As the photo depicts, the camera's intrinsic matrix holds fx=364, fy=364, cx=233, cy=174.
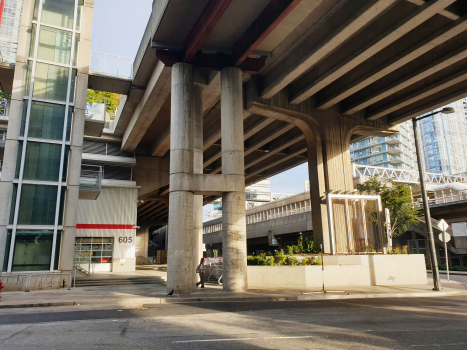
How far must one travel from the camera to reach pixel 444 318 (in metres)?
9.31

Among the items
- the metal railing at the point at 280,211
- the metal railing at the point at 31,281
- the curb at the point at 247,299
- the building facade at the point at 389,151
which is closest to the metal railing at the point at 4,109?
the metal railing at the point at 31,281

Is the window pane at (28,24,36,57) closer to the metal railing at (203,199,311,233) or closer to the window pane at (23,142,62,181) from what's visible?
the window pane at (23,142,62,181)

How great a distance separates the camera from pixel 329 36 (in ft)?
54.0

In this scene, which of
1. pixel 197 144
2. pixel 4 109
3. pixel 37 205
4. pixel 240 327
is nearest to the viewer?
pixel 240 327

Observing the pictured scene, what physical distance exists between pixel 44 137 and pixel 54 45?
18.9ft

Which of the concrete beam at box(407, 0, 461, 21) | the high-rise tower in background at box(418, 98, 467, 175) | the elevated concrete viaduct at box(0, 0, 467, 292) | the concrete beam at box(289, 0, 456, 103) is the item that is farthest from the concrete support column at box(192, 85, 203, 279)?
Result: the high-rise tower in background at box(418, 98, 467, 175)

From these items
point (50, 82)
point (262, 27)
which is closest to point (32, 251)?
point (50, 82)

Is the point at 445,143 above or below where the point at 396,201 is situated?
above

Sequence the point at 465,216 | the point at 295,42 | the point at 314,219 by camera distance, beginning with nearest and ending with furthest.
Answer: the point at 295,42 < the point at 314,219 < the point at 465,216

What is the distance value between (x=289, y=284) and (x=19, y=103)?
56.6 feet

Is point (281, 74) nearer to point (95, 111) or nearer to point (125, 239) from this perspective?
point (95, 111)

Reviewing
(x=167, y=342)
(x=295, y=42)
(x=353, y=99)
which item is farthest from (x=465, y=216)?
(x=167, y=342)

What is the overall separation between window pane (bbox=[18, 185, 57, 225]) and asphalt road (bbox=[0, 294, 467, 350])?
27.7ft

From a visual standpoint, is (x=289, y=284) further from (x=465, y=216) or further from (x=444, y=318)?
(x=465, y=216)
